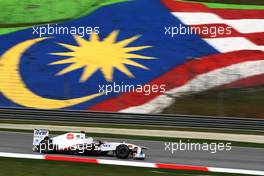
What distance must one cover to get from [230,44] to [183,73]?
2787 millimetres

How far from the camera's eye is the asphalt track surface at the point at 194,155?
1216cm

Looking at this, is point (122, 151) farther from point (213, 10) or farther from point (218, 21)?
point (213, 10)

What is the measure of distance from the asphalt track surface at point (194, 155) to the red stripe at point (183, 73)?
285 inches

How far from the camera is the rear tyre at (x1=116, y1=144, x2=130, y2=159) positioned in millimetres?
11914

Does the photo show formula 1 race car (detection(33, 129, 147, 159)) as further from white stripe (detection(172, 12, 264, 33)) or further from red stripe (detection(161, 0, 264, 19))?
red stripe (detection(161, 0, 264, 19))

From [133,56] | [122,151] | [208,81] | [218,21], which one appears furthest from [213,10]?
[122,151]

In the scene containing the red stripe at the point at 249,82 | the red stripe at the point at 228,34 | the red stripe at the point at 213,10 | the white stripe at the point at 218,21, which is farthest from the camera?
the red stripe at the point at 213,10

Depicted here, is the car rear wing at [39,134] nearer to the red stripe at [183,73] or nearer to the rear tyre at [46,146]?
the rear tyre at [46,146]

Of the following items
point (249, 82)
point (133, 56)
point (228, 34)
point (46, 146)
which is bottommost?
point (46, 146)

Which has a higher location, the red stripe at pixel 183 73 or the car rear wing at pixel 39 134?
the red stripe at pixel 183 73

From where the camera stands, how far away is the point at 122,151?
11938 millimetres

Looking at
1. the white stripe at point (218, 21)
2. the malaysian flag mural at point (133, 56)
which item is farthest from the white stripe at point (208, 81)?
the white stripe at point (218, 21)

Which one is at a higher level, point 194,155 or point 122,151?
point 122,151

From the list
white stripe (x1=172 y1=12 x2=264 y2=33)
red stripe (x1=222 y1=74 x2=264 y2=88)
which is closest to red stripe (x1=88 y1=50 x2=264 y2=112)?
red stripe (x1=222 y1=74 x2=264 y2=88)
